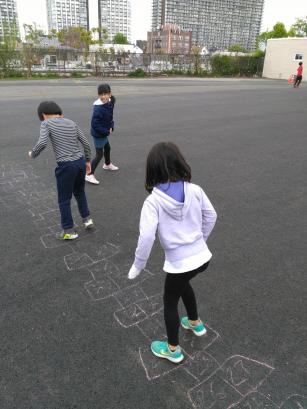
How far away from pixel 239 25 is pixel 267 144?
201472 mm

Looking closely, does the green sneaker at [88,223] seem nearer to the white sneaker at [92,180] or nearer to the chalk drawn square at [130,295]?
→ the chalk drawn square at [130,295]

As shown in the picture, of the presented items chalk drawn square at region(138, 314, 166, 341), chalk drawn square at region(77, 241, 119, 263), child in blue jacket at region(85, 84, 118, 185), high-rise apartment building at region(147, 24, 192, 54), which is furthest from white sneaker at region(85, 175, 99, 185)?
high-rise apartment building at region(147, 24, 192, 54)

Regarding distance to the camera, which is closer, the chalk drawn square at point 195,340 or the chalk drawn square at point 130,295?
the chalk drawn square at point 195,340

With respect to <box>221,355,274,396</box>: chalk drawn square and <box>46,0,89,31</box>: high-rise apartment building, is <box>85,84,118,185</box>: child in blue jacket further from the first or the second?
<box>46,0,89,31</box>: high-rise apartment building

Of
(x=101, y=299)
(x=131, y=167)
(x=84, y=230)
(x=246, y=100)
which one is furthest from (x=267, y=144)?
(x=246, y=100)

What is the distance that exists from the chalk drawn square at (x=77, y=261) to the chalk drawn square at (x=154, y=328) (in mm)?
1010

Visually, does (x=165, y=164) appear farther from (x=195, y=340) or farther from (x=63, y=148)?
(x=63, y=148)

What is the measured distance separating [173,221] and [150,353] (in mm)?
1088

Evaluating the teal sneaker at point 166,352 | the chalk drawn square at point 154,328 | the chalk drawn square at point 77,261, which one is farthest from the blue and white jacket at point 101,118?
the teal sneaker at point 166,352

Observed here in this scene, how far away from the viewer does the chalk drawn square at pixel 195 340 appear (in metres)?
2.39

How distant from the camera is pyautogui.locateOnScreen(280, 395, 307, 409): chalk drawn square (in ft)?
6.52

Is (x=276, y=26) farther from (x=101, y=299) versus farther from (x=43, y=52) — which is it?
(x=101, y=299)

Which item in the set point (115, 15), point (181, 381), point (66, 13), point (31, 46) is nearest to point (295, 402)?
point (181, 381)

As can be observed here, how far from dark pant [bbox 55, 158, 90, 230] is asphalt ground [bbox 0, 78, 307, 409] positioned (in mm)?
358
